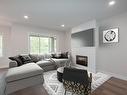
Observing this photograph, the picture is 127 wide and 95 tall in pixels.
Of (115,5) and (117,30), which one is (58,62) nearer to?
(117,30)

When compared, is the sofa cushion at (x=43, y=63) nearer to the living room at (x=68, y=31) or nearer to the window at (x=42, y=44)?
the living room at (x=68, y=31)

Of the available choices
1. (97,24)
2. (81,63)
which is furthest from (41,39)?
(97,24)

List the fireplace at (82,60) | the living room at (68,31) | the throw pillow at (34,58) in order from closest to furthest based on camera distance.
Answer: the living room at (68,31)
the throw pillow at (34,58)
the fireplace at (82,60)

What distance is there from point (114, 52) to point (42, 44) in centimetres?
428

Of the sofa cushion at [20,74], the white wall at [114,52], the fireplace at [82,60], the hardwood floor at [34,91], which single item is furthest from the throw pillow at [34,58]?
the white wall at [114,52]

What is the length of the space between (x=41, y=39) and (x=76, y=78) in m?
4.60

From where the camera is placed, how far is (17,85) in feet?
7.90

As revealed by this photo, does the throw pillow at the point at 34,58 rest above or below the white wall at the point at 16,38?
below

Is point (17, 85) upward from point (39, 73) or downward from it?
downward

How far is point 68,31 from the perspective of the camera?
20.7 ft

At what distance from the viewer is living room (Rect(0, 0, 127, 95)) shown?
2.65 meters

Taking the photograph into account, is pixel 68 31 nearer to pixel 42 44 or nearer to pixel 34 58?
pixel 42 44

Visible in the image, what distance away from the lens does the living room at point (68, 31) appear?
2.65 meters

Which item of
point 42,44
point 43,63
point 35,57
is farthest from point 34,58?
point 42,44
